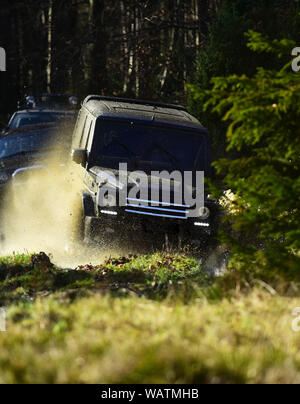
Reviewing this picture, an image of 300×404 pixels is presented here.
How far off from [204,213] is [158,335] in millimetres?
5351

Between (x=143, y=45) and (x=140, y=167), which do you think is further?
(x=143, y=45)

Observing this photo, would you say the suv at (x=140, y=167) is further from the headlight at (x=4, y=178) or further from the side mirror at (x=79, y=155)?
the headlight at (x=4, y=178)

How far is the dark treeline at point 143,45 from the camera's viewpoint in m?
22.2

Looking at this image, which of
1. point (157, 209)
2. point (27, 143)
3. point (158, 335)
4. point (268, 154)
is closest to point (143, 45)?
point (27, 143)

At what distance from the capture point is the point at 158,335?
5016 millimetres

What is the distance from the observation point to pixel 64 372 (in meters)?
4.34

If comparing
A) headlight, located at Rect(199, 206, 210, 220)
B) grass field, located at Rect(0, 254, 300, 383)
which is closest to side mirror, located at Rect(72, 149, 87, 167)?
headlight, located at Rect(199, 206, 210, 220)

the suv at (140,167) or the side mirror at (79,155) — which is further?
the side mirror at (79,155)

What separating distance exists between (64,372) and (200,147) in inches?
286

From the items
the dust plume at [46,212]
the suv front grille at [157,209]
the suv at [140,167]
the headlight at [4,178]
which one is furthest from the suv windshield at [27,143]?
the suv front grille at [157,209]

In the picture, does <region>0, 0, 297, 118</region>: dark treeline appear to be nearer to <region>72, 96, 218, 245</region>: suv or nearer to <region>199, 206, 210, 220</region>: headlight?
<region>72, 96, 218, 245</region>: suv

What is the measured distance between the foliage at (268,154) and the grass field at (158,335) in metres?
0.39

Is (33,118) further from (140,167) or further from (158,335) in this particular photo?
(158,335)

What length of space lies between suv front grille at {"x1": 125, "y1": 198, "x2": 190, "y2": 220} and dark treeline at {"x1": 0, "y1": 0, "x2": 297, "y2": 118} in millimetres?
12300
